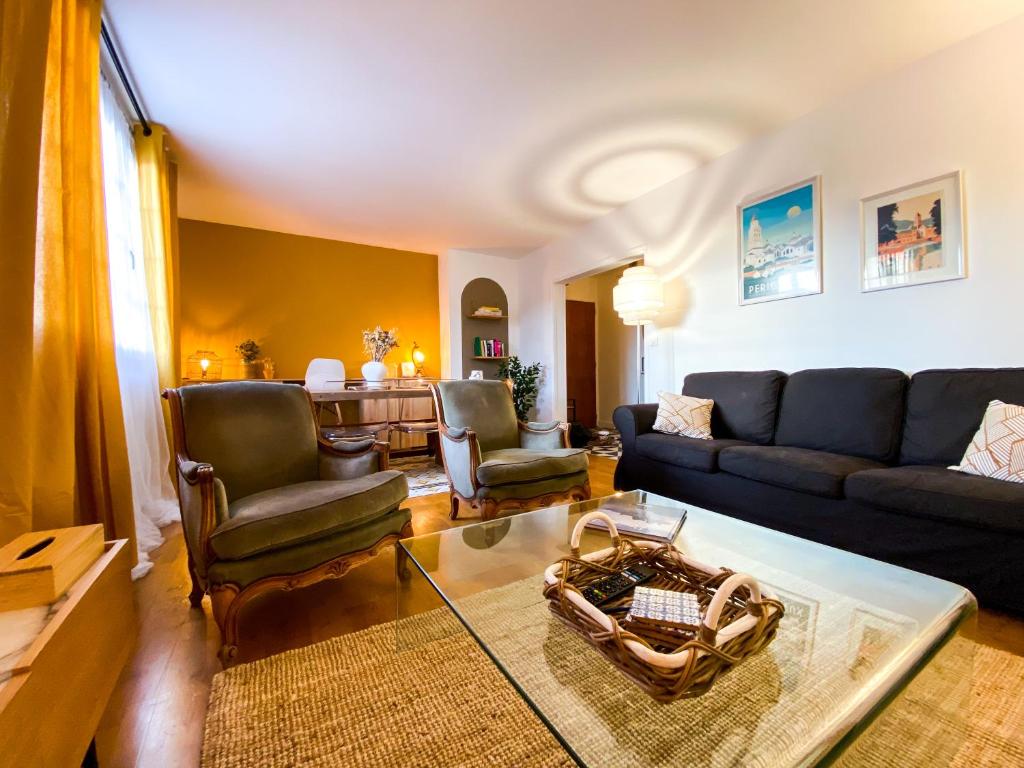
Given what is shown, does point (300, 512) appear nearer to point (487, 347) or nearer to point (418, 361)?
point (418, 361)

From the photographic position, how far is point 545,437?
274 centimetres

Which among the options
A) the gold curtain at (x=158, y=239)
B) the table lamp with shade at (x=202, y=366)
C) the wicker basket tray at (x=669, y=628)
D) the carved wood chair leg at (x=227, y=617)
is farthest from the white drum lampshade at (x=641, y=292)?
the table lamp with shade at (x=202, y=366)

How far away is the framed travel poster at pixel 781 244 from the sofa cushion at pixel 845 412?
0.67 meters

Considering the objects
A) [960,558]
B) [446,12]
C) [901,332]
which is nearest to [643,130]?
[446,12]

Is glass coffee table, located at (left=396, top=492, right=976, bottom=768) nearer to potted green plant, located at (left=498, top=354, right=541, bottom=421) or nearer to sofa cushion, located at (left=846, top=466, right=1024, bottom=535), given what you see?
sofa cushion, located at (left=846, top=466, right=1024, bottom=535)

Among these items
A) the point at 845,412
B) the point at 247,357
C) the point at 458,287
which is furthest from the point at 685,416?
the point at 247,357

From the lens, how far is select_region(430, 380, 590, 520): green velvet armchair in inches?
88.0

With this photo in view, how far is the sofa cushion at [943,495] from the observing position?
4.77ft

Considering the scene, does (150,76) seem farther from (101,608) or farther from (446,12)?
(101,608)

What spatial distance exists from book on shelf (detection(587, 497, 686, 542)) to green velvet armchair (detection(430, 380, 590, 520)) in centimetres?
50

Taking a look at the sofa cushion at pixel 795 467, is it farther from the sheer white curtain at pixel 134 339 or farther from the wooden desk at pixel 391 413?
the sheer white curtain at pixel 134 339

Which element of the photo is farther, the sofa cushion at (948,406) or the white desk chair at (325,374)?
the white desk chair at (325,374)

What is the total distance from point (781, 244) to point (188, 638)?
12.4 feet

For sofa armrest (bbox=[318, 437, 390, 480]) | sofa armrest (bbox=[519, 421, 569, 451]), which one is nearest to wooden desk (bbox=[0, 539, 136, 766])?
sofa armrest (bbox=[318, 437, 390, 480])
